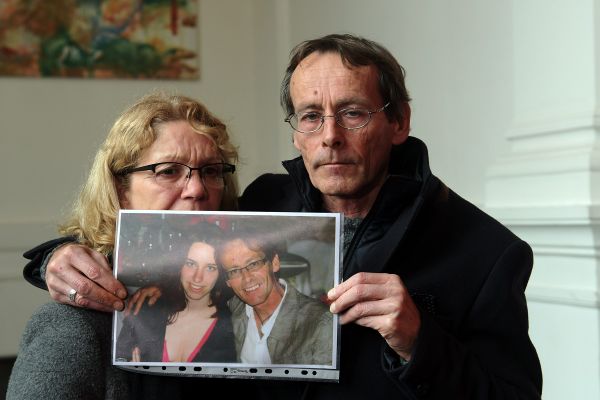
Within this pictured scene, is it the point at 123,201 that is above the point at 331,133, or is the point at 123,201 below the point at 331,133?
below

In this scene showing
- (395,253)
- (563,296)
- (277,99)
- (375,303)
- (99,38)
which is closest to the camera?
(375,303)

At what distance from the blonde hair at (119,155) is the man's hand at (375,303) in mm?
627

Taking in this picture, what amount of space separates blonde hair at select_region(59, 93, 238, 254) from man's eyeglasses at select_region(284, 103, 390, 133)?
0.24 m

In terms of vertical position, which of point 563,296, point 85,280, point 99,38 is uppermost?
point 99,38

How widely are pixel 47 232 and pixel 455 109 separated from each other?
119 inches

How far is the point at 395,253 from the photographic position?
209 centimetres

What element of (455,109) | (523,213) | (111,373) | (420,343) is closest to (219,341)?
(111,373)

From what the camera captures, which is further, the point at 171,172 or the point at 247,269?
the point at 171,172

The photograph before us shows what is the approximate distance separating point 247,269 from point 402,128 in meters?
0.66

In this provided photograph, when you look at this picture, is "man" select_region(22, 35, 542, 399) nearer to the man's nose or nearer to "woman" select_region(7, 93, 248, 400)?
the man's nose

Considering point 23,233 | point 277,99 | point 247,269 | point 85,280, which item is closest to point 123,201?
point 85,280

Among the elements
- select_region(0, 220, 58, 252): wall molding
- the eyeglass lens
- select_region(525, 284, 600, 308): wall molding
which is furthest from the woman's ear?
select_region(0, 220, 58, 252): wall molding

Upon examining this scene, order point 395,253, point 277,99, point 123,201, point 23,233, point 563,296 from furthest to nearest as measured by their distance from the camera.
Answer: point 277,99 → point 23,233 → point 563,296 → point 123,201 → point 395,253

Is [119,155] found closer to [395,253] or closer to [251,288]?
[251,288]
